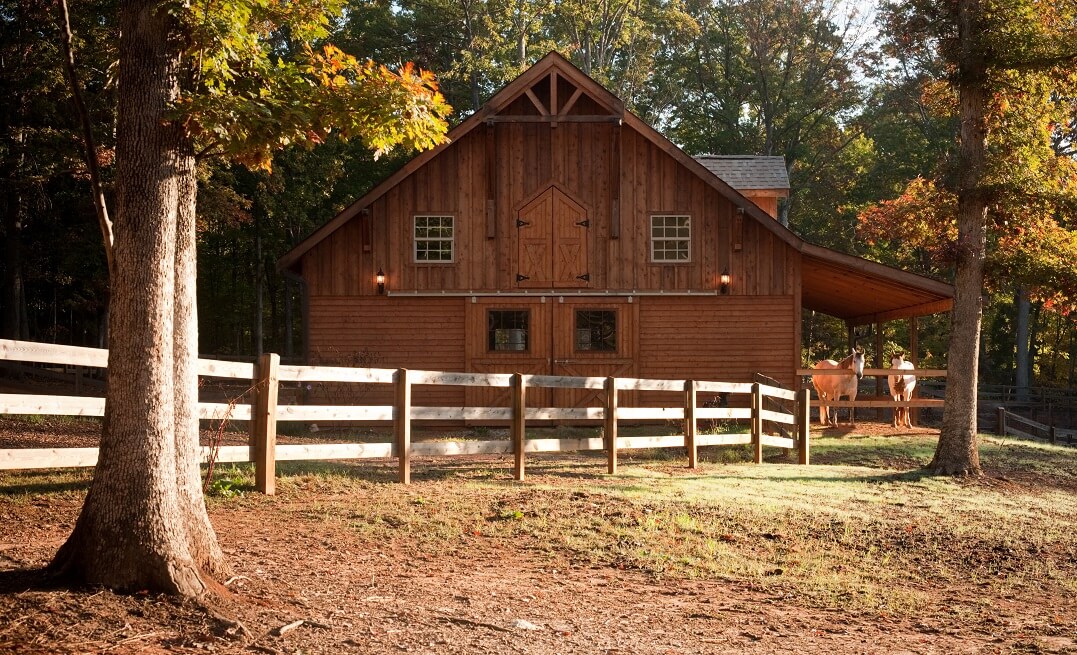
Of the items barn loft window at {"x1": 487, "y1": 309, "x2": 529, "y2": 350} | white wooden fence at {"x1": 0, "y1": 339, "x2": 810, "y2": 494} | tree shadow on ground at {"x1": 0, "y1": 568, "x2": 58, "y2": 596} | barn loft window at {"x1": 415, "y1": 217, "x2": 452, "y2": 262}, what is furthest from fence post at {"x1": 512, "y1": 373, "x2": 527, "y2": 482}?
barn loft window at {"x1": 415, "y1": 217, "x2": 452, "y2": 262}

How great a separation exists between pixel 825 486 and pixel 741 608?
6.44 metres

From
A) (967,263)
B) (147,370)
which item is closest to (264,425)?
(147,370)

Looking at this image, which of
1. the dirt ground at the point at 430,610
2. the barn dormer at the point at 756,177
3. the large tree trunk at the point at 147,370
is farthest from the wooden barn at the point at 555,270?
the large tree trunk at the point at 147,370

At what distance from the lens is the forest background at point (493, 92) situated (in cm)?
2781

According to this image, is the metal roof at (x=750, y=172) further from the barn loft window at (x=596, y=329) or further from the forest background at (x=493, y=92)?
the barn loft window at (x=596, y=329)

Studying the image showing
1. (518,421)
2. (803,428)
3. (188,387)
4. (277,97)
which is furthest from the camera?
(803,428)

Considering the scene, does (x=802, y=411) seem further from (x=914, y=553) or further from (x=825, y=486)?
(x=914, y=553)

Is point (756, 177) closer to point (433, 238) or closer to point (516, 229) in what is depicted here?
point (516, 229)

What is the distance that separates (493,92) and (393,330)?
22160 millimetres

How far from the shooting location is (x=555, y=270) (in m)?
23.6

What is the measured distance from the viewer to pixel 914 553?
10.4 metres

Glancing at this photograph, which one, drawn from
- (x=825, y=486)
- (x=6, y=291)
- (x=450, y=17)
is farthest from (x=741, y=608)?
(x=450, y=17)

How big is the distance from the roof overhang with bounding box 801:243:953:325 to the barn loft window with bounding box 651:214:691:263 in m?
2.44

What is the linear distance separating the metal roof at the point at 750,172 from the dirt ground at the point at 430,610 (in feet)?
66.0
